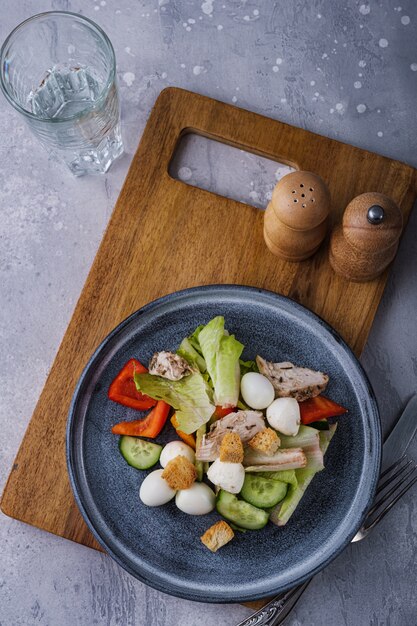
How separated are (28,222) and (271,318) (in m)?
0.81

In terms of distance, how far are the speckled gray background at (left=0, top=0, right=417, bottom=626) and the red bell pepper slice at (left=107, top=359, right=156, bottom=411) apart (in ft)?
1.03

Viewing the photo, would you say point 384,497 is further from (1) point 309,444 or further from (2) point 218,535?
(2) point 218,535

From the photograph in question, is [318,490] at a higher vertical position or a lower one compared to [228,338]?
lower

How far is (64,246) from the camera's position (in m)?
2.06

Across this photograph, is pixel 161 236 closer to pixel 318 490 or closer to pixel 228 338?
pixel 228 338

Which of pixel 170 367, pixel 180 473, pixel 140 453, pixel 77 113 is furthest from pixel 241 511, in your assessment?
pixel 77 113

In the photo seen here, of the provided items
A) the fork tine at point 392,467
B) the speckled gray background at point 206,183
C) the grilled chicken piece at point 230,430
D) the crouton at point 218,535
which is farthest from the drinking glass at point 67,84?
the fork tine at point 392,467

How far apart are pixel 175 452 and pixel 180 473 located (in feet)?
0.19

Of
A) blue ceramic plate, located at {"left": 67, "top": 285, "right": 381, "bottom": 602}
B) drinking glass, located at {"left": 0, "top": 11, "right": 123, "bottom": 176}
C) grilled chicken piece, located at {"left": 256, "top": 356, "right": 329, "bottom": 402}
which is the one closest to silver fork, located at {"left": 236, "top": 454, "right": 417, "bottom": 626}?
blue ceramic plate, located at {"left": 67, "top": 285, "right": 381, "bottom": 602}

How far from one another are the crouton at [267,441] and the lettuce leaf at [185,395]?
13 cm

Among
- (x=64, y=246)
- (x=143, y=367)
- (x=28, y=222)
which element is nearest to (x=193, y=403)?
(x=143, y=367)

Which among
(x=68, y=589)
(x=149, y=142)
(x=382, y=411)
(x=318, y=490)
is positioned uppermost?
(x=149, y=142)

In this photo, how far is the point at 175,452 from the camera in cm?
172

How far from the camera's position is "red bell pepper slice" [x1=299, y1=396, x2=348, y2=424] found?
5.74 ft
